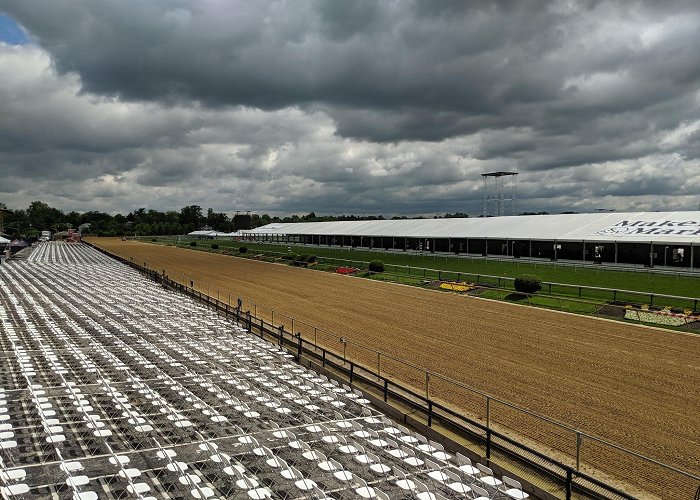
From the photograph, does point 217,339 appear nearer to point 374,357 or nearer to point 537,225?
point 374,357

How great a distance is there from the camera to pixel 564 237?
49.5 metres

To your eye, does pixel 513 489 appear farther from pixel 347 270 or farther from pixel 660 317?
pixel 347 270

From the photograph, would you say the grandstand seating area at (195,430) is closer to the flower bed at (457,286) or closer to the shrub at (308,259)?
the flower bed at (457,286)

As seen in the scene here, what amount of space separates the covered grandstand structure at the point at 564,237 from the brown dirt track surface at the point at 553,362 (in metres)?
19.2

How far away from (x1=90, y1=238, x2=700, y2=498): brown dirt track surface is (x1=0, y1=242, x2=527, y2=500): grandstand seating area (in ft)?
12.1

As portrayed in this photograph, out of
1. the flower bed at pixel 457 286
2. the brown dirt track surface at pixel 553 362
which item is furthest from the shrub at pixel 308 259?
the flower bed at pixel 457 286

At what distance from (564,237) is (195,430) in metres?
44.9

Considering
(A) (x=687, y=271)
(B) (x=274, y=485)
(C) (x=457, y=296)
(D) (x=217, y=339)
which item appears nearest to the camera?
(B) (x=274, y=485)

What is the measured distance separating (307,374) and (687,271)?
36378mm

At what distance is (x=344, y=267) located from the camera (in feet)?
178

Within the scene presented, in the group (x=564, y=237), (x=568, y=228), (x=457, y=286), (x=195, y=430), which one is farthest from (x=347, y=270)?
(x=195, y=430)

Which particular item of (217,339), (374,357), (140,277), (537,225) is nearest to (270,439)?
(374,357)

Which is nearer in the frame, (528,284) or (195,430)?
(195,430)

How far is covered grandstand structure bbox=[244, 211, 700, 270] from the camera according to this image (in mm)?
42844
